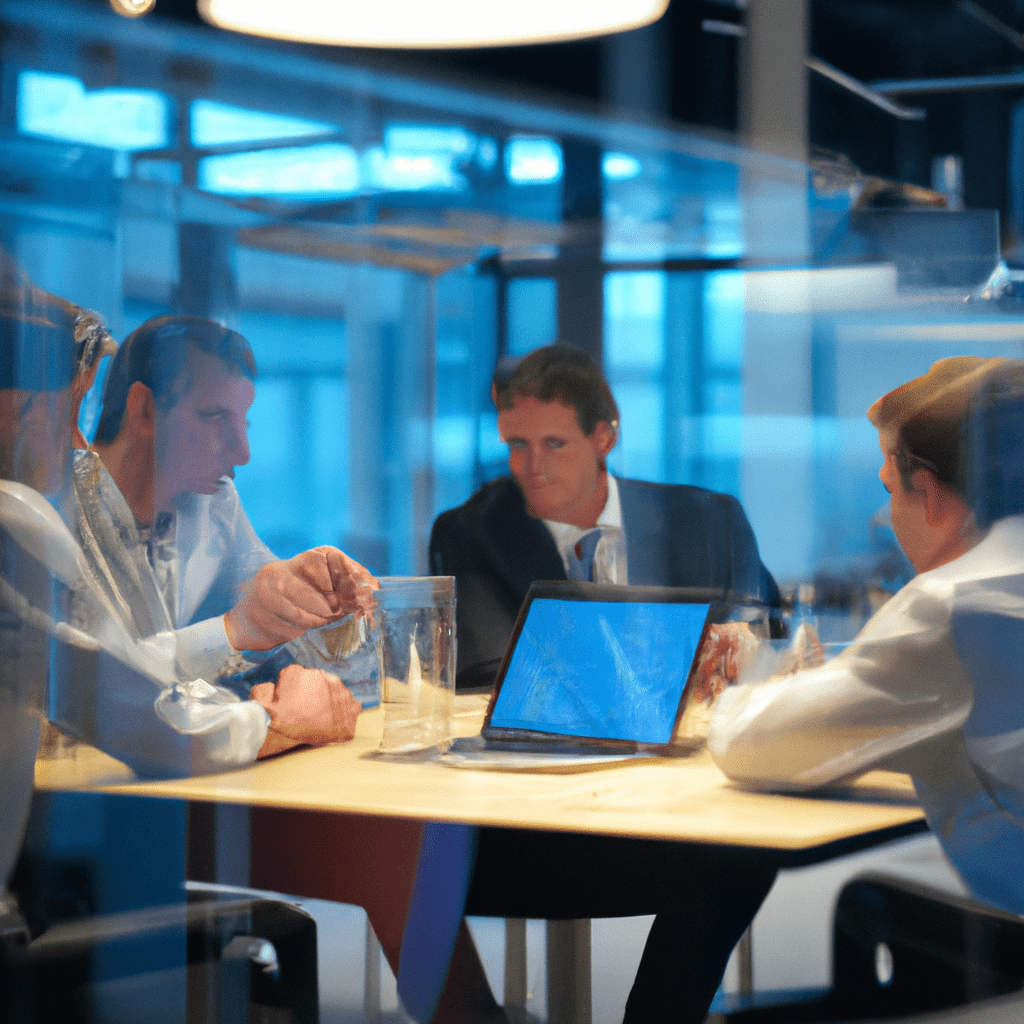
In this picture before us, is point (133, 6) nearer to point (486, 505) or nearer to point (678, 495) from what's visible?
point (486, 505)

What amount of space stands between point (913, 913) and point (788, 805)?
256 millimetres

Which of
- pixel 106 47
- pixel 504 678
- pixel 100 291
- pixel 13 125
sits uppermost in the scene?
pixel 106 47

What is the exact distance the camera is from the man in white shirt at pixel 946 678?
2.36 feet

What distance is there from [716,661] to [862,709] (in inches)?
5.4

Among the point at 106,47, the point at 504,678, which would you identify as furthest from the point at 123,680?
the point at 106,47

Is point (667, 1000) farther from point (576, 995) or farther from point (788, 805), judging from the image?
point (788, 805)

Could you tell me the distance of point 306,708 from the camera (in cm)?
92

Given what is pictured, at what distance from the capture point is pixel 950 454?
80cm

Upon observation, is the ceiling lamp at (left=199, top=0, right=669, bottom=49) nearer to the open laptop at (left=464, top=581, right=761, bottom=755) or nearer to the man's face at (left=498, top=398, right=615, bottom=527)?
the man's face at (left=498, top=398, right=615, bottom=527)

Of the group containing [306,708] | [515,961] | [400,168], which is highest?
[400,168]

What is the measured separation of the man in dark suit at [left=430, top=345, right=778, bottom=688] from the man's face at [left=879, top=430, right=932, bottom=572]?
0.32 metres

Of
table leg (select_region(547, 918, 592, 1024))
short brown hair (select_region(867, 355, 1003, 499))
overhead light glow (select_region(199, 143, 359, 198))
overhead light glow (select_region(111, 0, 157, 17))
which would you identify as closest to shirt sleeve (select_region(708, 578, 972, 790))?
short brown hair (select_region(867, 355, 1003, 499))

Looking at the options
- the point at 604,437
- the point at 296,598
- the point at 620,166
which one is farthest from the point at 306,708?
the point at 620,166

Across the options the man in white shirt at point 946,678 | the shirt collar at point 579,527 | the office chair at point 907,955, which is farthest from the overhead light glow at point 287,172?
the office chair at point 907,955
